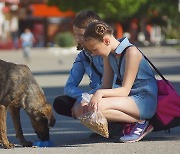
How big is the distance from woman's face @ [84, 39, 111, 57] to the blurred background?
52.5 meters

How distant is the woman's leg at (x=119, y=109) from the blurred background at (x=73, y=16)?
52473 mm

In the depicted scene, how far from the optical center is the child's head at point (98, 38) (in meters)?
9.27

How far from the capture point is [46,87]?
22.6 meters

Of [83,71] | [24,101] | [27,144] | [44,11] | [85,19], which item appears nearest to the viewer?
[24,101]

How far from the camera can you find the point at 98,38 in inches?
367

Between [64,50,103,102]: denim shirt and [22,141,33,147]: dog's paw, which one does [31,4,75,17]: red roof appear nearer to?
[64,50,103,102]: denim shirt

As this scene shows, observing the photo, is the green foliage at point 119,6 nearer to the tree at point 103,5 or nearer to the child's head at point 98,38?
the tree at point 103,5

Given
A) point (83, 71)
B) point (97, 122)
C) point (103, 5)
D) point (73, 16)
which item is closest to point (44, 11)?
point (73, 16)

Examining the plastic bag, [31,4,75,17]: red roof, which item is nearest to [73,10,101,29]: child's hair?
the plastic bag

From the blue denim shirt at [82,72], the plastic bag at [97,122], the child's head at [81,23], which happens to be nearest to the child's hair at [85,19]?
the child's head at [81,23]

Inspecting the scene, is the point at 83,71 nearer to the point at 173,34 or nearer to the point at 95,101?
the point at 95,101

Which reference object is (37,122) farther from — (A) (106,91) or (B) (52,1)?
(B) (52,1)

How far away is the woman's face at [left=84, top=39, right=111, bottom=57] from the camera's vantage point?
933 cm

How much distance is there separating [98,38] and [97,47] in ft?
0.39
